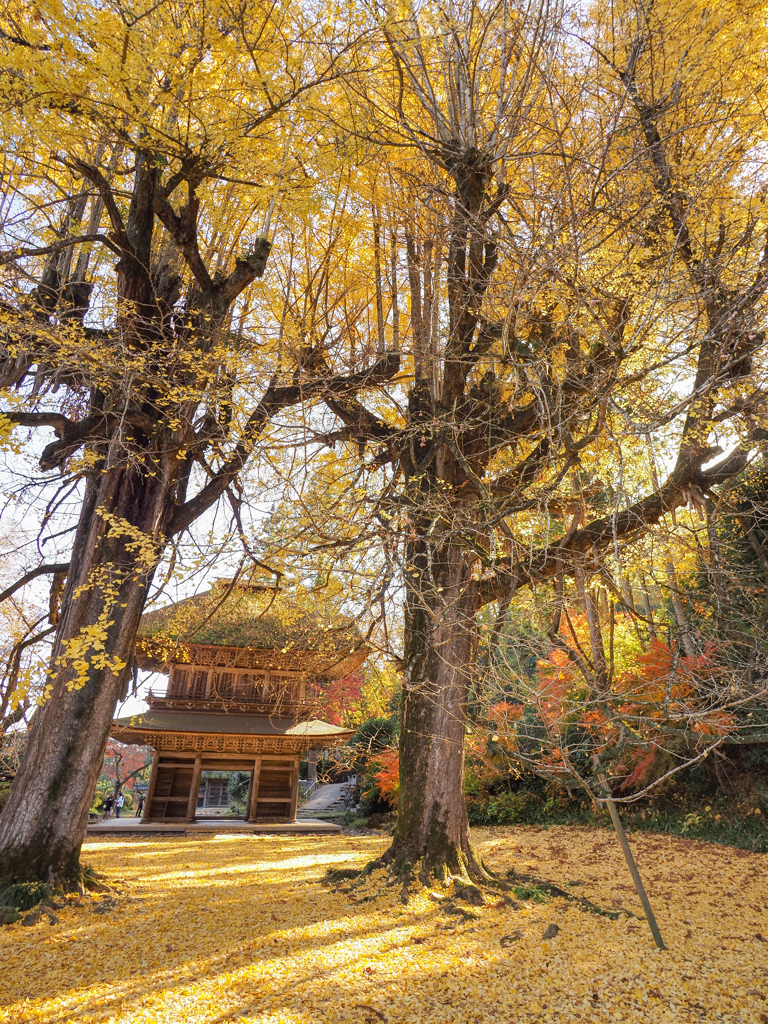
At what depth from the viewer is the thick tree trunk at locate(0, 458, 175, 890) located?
4.71 meters

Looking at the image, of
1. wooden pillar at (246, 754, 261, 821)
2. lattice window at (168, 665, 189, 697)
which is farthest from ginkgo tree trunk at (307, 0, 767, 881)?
lattice window at (168, 665, 189, 697)

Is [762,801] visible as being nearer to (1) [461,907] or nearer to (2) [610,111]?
(1) [461,907]

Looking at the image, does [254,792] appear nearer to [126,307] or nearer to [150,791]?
[150,791]

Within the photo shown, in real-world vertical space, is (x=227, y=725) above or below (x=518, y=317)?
below

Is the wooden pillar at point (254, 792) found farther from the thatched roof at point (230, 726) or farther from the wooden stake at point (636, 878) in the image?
the wooden stake at point (636, 878)

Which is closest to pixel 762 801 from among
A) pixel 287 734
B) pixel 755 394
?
pixel 755 394

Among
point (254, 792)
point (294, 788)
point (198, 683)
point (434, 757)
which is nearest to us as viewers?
point (434, 757)

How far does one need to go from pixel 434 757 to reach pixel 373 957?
193cm

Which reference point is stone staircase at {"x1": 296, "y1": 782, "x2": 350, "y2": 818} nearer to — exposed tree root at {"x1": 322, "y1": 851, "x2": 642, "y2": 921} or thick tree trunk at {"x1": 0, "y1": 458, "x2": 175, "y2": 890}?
exposed tree root at {"x1": 322, "y1": 851, "x2": 642, "y2": 921}

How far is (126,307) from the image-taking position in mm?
5629

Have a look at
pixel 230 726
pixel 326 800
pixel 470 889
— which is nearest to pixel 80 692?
pixel 470 889

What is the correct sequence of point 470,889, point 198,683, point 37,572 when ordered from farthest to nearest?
point 198,683 → point 37,572 → point 470,889

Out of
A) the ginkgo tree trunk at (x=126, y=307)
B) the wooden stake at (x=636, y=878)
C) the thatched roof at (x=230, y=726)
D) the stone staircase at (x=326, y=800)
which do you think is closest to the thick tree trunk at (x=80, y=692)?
the ginkgo tree trunk at (x=126, y=307)

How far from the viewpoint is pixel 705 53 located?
15.1 feet
